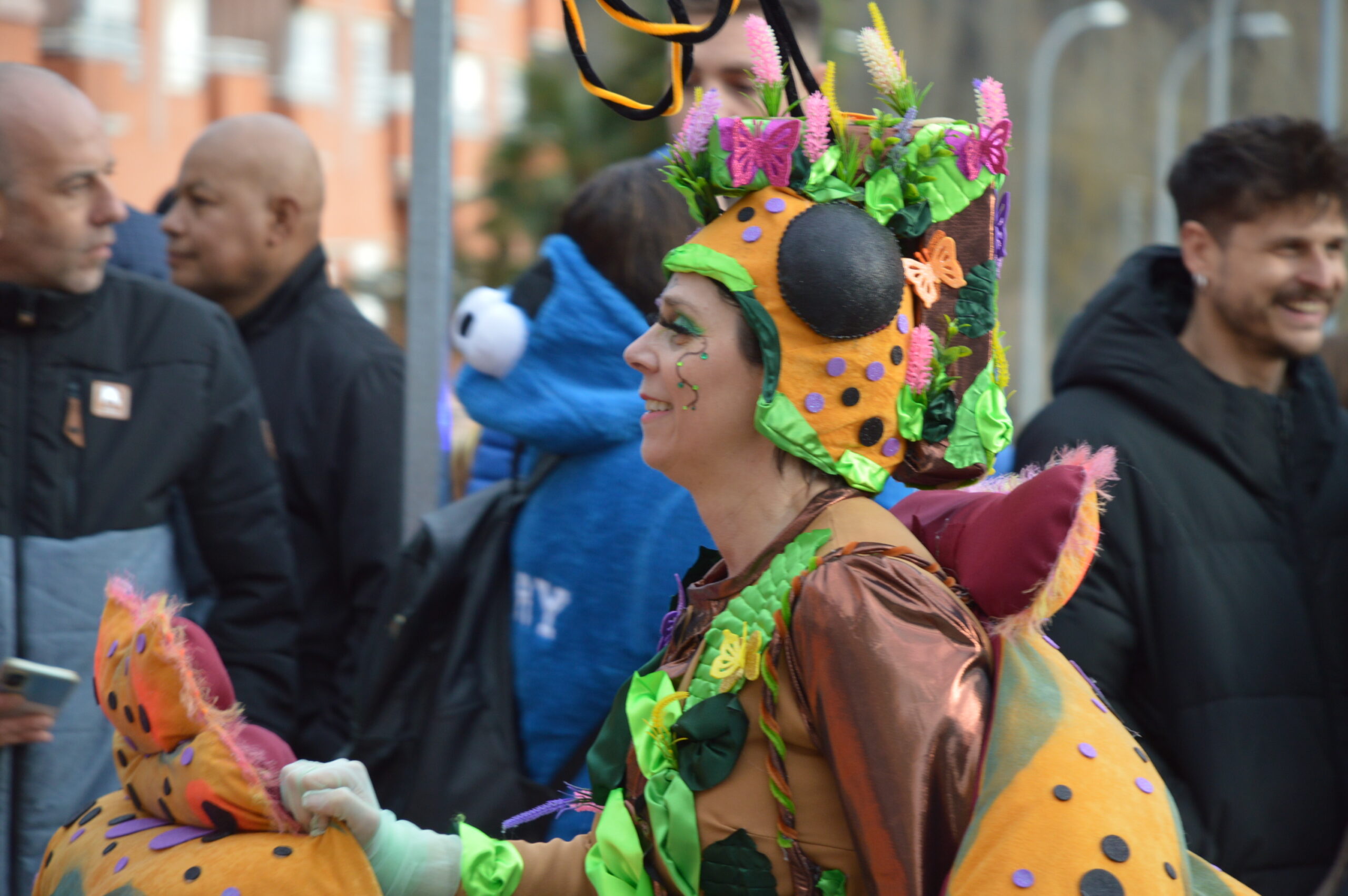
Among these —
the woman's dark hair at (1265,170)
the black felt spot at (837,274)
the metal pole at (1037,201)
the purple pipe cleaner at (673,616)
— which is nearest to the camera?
the black felt spot at (837,274)

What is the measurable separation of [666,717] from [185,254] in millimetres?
2622

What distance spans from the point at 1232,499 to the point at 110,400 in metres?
2.36

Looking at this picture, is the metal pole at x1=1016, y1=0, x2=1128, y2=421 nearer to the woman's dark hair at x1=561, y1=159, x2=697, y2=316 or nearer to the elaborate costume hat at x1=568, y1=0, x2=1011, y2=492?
the woman's dark hair at x1=561, y1=159, x2=697, y2=316

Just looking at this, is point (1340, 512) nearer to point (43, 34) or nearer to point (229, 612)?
point (229, 612)

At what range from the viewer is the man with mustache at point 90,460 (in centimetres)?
272

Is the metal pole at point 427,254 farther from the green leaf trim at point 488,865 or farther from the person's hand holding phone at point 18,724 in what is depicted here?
the green leaf trim at point 488,865

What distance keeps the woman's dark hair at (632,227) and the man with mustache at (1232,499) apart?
965 mm

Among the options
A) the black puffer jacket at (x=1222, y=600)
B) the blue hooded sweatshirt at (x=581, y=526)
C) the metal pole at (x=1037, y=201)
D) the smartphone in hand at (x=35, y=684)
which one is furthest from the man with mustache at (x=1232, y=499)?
the metal pole at (x=1037, y=201)

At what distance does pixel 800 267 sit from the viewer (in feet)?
5.97

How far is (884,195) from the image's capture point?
1.90 m

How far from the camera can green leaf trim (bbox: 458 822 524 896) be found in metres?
1.87

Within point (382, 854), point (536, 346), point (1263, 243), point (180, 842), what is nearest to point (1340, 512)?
point (1263, 243)

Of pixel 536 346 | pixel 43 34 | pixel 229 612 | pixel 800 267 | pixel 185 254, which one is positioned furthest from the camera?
pixel 43 34

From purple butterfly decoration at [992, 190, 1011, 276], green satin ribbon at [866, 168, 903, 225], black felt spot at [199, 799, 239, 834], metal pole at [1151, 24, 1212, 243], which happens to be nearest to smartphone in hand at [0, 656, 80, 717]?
black felt spot at [199, 799, 239, 834]
